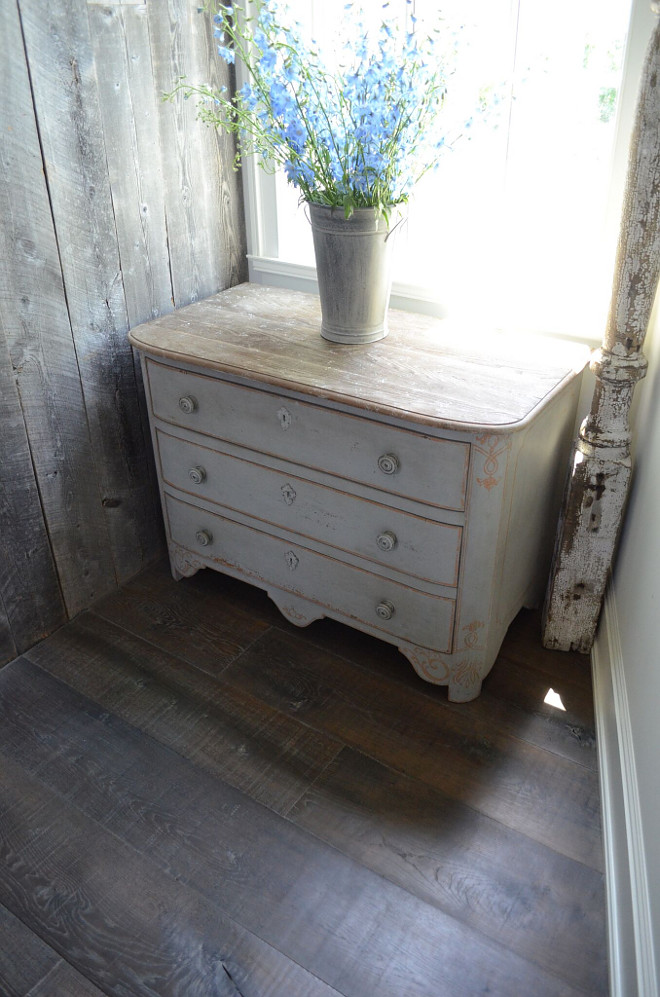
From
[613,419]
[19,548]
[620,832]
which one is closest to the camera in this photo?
[620,832]

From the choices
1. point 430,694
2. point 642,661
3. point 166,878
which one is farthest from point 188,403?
point 642,661

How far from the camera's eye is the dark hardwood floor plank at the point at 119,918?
52.5 inches

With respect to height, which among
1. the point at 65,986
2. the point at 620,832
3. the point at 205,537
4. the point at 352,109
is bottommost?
the point at 65,986

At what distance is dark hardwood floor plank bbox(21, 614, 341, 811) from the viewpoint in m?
1.71

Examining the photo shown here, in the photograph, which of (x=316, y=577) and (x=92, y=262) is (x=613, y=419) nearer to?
(x=316, y=577)

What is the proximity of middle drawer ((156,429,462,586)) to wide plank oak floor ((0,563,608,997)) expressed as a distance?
357 mm

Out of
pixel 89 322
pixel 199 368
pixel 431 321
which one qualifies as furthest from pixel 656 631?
pixel 89 322

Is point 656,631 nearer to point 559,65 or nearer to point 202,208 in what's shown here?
point 559,65

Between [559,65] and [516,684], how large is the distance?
144 cm

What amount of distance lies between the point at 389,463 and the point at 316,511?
0.28m

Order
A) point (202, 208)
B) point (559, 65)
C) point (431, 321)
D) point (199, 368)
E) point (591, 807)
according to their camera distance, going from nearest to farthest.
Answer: point (591, 807) → point (559, 65) → point (199, 368) → point (431, 321) → point (202, 208)

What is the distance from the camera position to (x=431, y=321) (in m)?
2.00

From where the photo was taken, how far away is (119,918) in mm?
1431

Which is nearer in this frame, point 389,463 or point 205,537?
point 389,463
